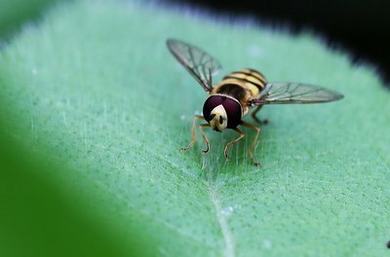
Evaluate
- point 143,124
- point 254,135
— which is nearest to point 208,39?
point 254,135

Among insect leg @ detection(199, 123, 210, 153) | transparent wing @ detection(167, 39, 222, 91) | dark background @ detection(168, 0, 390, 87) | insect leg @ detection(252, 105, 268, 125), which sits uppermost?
transparent wing @ detection(167, 39, 222, 91)

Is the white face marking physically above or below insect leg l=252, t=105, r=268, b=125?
above

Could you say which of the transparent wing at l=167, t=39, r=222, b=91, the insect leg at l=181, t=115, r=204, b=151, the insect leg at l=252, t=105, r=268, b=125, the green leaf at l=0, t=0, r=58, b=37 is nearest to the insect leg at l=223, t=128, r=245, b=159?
the insect leg at l=181, t=115, r=204, b=151

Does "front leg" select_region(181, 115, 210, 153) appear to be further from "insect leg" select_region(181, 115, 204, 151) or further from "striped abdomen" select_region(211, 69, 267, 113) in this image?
"striped abdomen" select_region(211, 69, 267, 113)

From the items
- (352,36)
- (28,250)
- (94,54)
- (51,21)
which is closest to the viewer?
(28,250)

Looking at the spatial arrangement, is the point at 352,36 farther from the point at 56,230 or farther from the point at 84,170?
the point at 56,230
